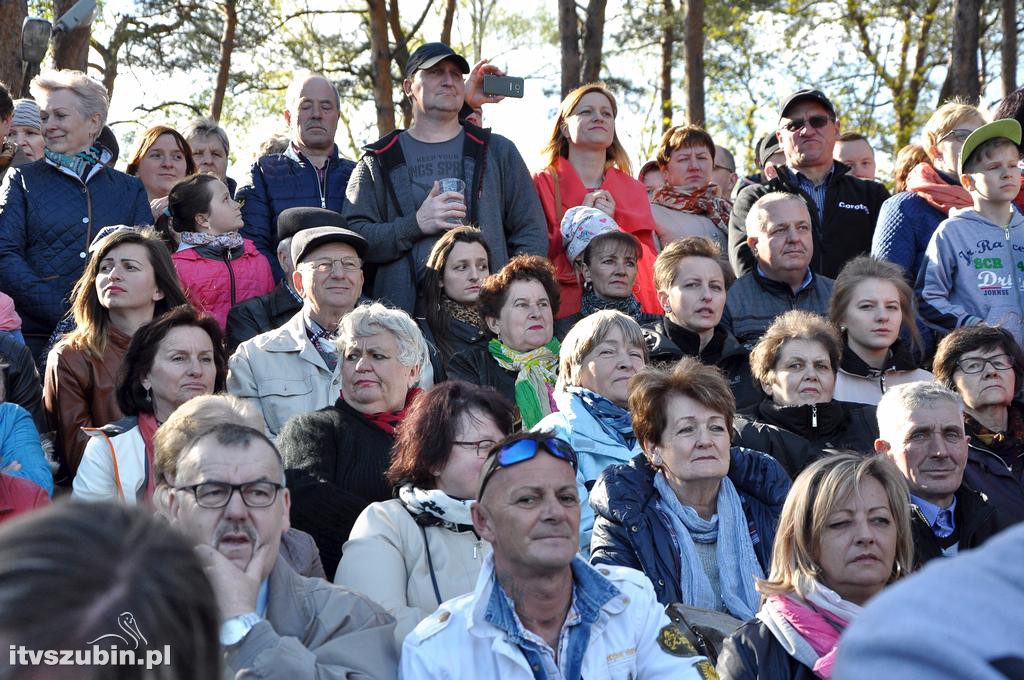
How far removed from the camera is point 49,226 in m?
6.34

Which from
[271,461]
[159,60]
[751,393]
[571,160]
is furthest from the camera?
[159,60]

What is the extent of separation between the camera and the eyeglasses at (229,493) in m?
3.40

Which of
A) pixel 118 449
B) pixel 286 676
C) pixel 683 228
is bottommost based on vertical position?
pixel 286 676

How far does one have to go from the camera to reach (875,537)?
3852 millimetres

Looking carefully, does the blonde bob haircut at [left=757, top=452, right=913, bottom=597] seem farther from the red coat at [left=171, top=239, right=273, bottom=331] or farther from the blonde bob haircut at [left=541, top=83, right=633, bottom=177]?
the blonde bob haircut at [left=541, top=83, right=633, bottom=177]

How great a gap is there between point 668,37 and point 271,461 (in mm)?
18229

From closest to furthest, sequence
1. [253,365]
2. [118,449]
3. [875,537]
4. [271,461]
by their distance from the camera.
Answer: [271,461] < [875,537] < [118,449] < [253,365]

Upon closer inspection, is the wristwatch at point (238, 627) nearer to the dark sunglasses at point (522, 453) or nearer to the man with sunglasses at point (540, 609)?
the man with sunglasses at point (540, 609)

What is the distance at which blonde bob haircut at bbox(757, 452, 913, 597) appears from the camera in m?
3.80

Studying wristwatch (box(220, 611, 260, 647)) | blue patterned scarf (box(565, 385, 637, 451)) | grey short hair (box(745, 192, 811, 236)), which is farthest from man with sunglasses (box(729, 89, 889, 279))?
wristwatch (box(220, 611, 260, 647))

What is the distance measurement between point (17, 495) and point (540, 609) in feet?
6.47

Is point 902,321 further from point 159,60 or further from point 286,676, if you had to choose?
point 159,60

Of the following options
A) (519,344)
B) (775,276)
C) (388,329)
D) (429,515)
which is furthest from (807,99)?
(429,515)

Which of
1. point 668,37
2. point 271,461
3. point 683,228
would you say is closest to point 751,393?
point 683,228
